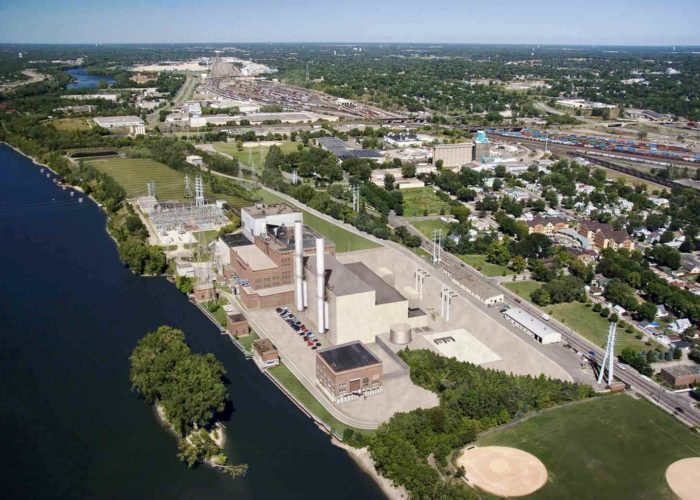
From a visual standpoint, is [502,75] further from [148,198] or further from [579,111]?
[148,198]

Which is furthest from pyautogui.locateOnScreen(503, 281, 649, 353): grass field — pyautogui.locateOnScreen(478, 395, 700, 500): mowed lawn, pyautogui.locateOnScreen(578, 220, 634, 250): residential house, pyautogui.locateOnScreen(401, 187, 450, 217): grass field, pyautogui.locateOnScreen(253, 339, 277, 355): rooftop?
pyautogui.locateOnScreen(401, 187, 450, 217): grass field

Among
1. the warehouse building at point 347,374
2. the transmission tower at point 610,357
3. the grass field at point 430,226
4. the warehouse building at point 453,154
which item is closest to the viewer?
the warehouse building at point 347,374

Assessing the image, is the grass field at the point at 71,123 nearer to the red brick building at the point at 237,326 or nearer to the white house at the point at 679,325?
the red brick building at the point at 237,326

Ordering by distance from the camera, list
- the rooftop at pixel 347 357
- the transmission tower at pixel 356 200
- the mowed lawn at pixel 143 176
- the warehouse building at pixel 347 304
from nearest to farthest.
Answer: the rooftop at pixel 347 357, the warehouse building at pixel 347 304, the transmission tower at pixel 356 200, the mowed lawn at pixel 143 176

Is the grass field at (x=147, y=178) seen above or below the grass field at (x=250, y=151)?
below

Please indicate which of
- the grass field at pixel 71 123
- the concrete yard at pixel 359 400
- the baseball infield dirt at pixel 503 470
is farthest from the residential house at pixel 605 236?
the grass field at pixel 71 123

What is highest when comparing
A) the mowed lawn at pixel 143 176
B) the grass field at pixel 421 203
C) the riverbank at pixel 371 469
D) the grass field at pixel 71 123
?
the grass field at pixel 71 123

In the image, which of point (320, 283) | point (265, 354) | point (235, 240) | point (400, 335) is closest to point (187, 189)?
point (235, 240)
